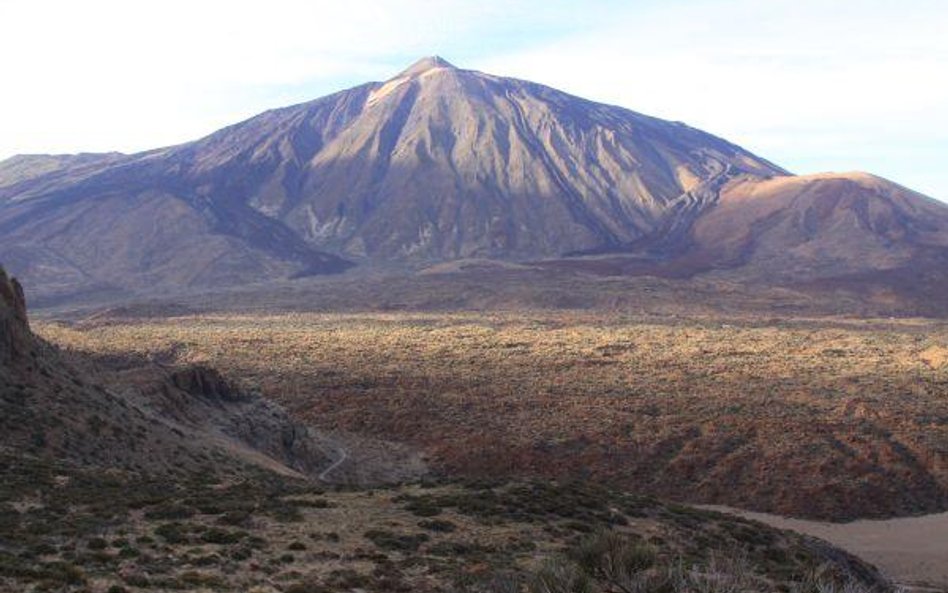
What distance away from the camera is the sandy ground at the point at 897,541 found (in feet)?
78.3

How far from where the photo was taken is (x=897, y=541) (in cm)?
2673

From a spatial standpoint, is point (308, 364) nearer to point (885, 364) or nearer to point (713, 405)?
point (713, 405)

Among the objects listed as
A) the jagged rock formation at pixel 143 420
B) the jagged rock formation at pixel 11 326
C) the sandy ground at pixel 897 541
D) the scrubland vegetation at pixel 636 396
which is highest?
the jagged rock formation at pixel 11 326

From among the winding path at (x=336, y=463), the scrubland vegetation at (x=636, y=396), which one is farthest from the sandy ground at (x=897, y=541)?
the winding path at (x=336, y=463)

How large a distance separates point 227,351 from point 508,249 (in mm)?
96254

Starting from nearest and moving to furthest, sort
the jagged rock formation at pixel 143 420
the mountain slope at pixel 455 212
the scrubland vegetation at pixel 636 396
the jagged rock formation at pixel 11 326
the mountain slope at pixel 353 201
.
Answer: the jagged rock formation at pixel 143 420 < the jagged rock formation at pixel 11 326 < the scrubland vegetation at pixel 636 396 < the mountain slope at pixel 455 212 < the mountain slope at pixel 353 201

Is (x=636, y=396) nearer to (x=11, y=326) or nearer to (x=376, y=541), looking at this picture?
(x=11, y=326)

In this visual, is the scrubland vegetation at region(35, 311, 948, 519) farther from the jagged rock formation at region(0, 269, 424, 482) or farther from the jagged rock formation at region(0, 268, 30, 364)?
the jagged rock formation at region(0, 268, 30, 364)

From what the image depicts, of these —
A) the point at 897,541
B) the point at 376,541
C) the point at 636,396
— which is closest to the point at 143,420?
the point at 376,541

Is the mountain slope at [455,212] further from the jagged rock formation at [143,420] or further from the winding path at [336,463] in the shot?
the jagged rock formation at [143,420]

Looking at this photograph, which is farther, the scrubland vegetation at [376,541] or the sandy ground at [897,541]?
the sandy ground at [897,541]

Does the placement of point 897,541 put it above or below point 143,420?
below

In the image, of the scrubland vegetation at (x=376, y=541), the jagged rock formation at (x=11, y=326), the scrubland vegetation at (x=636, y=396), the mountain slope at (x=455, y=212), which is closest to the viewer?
the scrubland vegetation at (x=376, y=541)

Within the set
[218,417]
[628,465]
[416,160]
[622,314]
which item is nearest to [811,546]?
[628,465]
